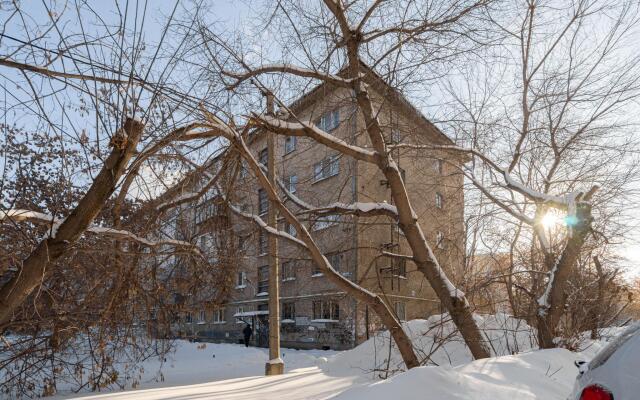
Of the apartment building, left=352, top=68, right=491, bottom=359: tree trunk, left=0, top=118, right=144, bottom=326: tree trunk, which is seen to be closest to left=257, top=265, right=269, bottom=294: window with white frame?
the apartment building

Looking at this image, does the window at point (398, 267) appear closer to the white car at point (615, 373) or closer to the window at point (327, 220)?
the window at point (327, 220)

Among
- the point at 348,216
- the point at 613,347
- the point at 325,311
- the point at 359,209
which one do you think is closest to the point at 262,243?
the point at 359,209

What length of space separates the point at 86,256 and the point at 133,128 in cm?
443

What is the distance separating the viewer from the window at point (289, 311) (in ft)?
82.7

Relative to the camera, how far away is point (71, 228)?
15.0ft

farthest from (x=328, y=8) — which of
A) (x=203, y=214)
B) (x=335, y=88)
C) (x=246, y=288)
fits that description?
(x=246, y=288)

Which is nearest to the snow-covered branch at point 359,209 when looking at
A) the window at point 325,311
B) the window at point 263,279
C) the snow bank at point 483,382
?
the snow bank at point 483,382

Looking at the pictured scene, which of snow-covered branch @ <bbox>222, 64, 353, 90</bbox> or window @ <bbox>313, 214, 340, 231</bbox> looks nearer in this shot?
snow-covered branch @ <bbox>222, 64, 353, 90</bbox>

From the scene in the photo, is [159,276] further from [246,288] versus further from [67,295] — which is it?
[246,288]

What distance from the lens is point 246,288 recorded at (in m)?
29.1

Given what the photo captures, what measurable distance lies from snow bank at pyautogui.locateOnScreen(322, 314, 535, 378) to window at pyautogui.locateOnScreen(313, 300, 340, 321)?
949 cm

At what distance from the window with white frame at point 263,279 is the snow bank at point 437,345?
1552 cm

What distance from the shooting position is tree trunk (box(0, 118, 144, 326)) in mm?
4504

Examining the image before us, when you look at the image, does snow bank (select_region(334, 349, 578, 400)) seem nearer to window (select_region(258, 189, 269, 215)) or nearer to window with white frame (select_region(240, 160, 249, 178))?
window with white frame (select_region(240, 160, 249, 178))
